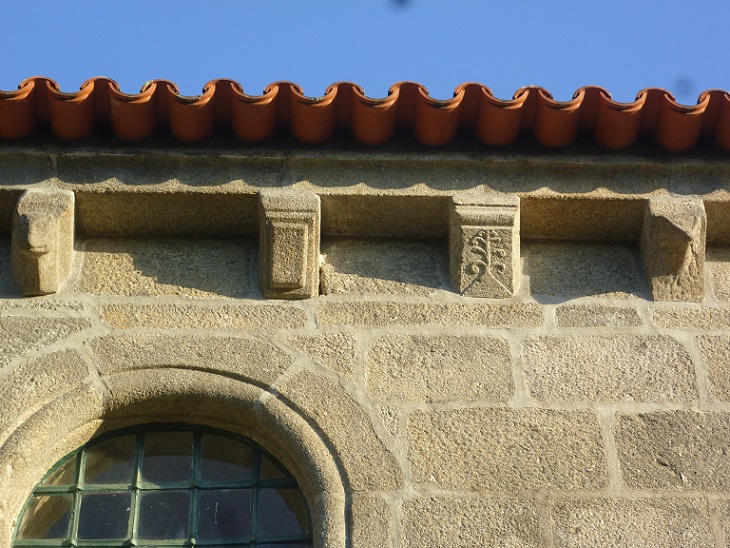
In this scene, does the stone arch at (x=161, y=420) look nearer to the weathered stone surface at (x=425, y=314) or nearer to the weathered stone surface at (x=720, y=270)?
the weathered stone surface at (x=425, y=314)

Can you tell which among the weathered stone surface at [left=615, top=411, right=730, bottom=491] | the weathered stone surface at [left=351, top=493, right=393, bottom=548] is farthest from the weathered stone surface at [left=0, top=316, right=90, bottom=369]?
the weathered stone surface at [left=615, top=411, right=730, bottom=491]

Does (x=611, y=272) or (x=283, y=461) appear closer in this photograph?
(x=283, y=461)

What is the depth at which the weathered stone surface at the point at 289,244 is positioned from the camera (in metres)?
5.02

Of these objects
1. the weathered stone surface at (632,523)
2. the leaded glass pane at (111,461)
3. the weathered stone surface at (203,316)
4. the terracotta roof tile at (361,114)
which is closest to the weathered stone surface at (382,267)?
the weathered stone surface at (203,316)

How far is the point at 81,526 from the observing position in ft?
15.2

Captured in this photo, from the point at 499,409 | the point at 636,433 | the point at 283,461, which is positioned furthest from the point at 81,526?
the point at 636,433

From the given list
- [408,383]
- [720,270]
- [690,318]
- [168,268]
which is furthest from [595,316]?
[168,268]

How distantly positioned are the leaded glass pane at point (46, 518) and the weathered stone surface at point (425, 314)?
1.20m

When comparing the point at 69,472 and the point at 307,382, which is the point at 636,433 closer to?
the point at 307,382

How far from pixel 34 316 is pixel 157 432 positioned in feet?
2.19

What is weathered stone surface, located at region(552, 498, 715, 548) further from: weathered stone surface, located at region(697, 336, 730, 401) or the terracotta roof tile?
the terracotta roof tile

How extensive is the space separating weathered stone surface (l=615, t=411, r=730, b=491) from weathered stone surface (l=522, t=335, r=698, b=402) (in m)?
0.10

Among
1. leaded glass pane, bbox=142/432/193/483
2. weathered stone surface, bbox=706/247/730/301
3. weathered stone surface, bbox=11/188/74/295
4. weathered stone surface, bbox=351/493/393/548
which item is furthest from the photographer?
weathered stone surface, bbox=706/247/730/301

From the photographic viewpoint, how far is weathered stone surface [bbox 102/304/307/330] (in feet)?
16.3
